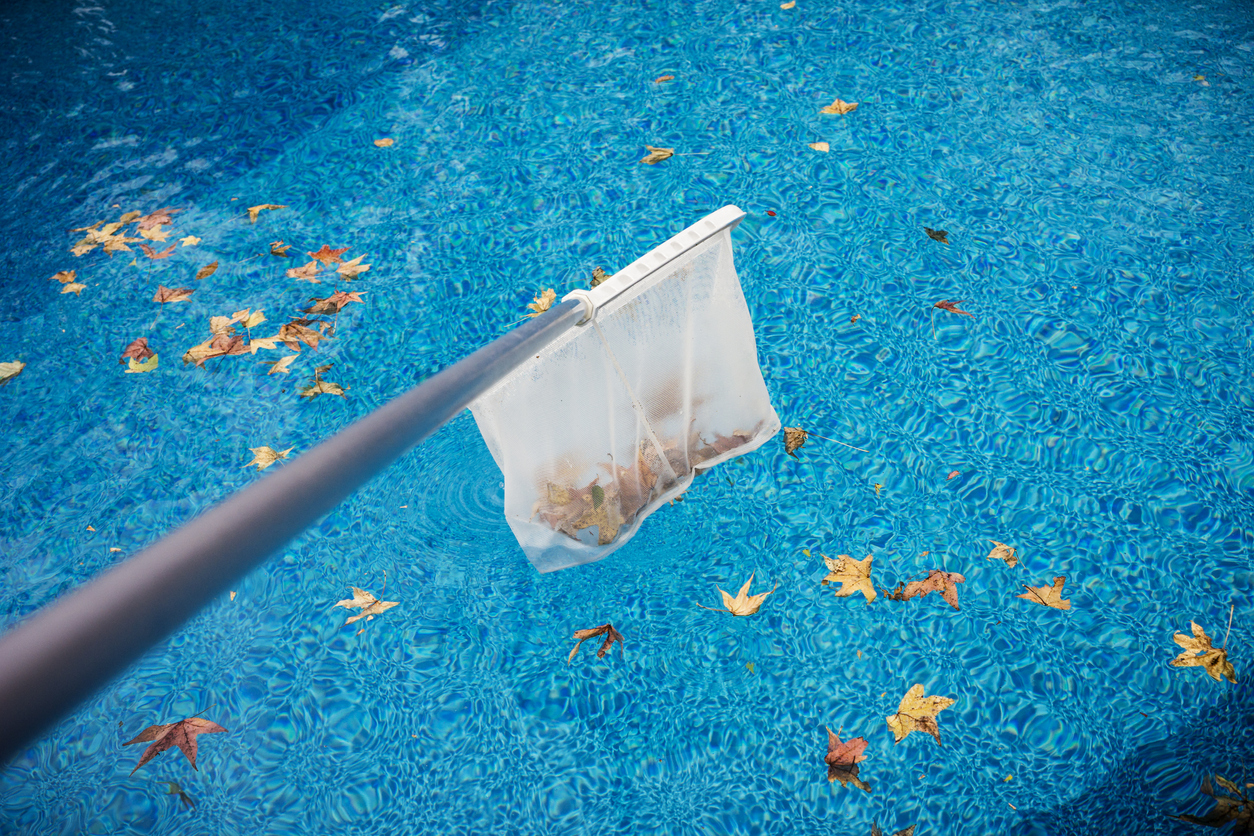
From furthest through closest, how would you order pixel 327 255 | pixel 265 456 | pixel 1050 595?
1. pixel 327 255
2. pixel 265 456
3. pixel 1050 595

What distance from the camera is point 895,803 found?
1897 millimetres

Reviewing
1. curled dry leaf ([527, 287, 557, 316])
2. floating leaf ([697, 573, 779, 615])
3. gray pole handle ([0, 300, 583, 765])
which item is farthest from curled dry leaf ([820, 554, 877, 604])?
gray pole handle ([0, 300, 583, 765])

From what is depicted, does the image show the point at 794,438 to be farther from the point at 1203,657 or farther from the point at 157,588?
the point at 157,588

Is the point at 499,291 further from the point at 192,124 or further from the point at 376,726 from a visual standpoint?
the point at 192,124

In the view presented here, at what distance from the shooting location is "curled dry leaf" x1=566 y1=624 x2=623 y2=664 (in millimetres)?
2256

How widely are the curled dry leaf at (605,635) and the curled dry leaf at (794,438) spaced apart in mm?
923

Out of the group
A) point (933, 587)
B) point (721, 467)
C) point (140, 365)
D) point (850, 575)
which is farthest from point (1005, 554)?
point (140, 365)

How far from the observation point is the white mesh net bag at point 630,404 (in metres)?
1.88

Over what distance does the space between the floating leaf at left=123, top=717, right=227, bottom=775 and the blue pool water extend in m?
0.05

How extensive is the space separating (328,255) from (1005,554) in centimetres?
321

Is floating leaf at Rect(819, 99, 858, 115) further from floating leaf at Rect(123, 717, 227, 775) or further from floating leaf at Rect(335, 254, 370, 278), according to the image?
floating leaf at Rect(123, 717, 227, 775)

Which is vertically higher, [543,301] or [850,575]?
[543,301]

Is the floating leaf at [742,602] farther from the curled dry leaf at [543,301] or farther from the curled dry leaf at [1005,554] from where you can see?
the curled dry leaf at [543,301]

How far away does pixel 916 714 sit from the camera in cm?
206
